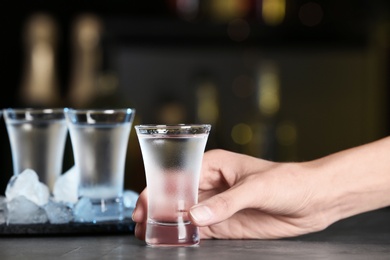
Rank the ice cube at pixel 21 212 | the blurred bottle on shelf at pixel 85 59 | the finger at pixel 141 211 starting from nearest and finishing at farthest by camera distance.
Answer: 1. the finger at pixel 141 211
2. the ice cube at pixel 21 212
3. the blurred bottle on shelf at pixel 85 59

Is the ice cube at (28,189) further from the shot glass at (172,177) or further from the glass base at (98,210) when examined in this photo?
the shot glass at (172,177)

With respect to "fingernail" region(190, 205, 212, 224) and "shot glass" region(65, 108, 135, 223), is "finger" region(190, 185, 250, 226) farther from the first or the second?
"shot glass" region(65, 108, 135, 223)

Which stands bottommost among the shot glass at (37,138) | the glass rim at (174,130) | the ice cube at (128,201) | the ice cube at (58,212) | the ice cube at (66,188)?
the ice cube at (128,201)

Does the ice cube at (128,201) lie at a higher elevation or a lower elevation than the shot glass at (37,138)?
lower

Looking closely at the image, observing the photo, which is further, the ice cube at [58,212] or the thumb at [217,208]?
the ice cube at [58,212]

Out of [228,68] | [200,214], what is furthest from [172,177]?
[228,68]

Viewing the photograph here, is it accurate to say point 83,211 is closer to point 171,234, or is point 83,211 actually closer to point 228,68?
point 171,234

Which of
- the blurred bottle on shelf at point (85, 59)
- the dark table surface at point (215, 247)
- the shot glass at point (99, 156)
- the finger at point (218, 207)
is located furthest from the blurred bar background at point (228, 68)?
the finger at point (218, 207)

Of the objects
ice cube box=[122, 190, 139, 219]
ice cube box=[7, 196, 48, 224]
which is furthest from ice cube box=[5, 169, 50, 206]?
ice cube box=[122, 190, 139, 219]

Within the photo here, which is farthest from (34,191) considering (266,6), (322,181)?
(266,6)
